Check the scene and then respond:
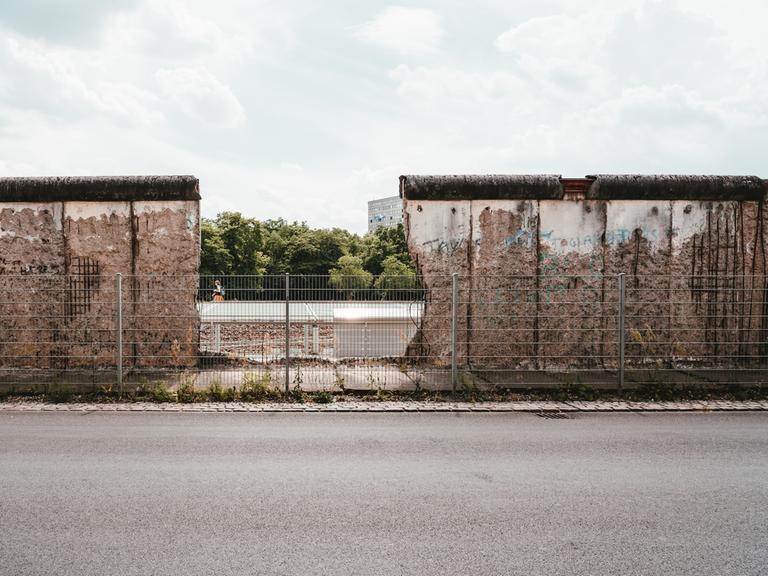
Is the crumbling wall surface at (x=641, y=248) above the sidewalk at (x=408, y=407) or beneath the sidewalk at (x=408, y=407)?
above

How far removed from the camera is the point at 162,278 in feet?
37.5

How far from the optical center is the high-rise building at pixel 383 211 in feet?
547

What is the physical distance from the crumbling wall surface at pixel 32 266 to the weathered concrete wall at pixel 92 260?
19mm

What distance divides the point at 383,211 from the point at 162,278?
529 feet

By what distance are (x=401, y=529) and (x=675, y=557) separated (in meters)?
1.86

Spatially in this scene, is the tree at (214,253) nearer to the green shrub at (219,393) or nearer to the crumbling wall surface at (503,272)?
the crumbling wall surface at (503,272)

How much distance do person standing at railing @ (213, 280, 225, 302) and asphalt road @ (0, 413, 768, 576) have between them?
2.51 m

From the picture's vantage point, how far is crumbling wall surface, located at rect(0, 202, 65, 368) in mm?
11344

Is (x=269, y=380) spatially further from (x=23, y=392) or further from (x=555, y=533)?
(x=555, y=533)

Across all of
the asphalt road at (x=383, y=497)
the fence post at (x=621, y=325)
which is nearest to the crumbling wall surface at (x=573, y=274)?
the fence post at (x=621, y=325)

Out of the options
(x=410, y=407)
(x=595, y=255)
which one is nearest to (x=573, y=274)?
(x=595, y=255)

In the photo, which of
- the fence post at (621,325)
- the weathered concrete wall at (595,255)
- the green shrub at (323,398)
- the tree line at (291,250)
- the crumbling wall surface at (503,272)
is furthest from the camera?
the tree line at (291,250)

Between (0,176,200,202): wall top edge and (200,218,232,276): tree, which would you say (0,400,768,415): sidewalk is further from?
(200,218,232,276): tree

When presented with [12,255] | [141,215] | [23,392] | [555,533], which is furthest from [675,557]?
[12,255]
